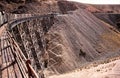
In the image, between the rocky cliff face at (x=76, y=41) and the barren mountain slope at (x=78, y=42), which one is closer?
the rocky cliff face at (x=76, y=41)

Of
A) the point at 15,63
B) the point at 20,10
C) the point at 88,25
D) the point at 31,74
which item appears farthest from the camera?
the point at 20,10

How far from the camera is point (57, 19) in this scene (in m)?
59.1

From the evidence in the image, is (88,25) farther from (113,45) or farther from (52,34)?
(52,34)

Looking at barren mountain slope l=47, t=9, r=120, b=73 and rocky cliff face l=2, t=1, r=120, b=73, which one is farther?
barren mountain slope l=47, t=9, r=120, b=73

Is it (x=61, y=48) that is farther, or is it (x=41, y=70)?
(x=61, y=48)

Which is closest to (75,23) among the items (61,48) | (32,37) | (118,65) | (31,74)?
(61,48)

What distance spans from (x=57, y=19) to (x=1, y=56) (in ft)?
143

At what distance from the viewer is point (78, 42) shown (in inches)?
2131

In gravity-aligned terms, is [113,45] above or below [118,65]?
below

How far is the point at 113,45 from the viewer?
62219mm

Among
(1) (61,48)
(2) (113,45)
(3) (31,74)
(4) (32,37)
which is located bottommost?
(2) (113,45)

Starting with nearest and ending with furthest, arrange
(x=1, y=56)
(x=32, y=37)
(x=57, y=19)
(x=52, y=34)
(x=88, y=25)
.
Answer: (x=1, y=56)
(x=32, y=37)
(x=52, y=34)
(x=57, y=19)
(x=88, y=25)

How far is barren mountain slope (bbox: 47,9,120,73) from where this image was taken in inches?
1846

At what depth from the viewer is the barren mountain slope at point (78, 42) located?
46897mm
